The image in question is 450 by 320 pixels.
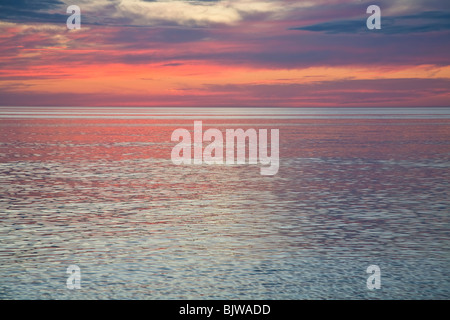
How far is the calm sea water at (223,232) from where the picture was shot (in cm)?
1331

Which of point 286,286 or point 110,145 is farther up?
point 110,145

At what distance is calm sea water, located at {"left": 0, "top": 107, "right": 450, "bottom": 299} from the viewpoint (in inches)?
524

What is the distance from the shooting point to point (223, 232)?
729 inches

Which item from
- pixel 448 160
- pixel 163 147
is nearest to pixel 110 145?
pixel 163 147

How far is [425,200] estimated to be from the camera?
79.6ft

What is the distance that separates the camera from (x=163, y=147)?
172ft

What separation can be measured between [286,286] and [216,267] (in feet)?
6.85

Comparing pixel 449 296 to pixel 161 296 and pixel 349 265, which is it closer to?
pixel 349 265

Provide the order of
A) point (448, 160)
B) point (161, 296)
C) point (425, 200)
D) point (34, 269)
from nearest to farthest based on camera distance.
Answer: point (161, 296)
point (34, 269)
point (425, 200)
point (448, 160)

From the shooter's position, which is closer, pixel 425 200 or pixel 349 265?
pixel 349 265
